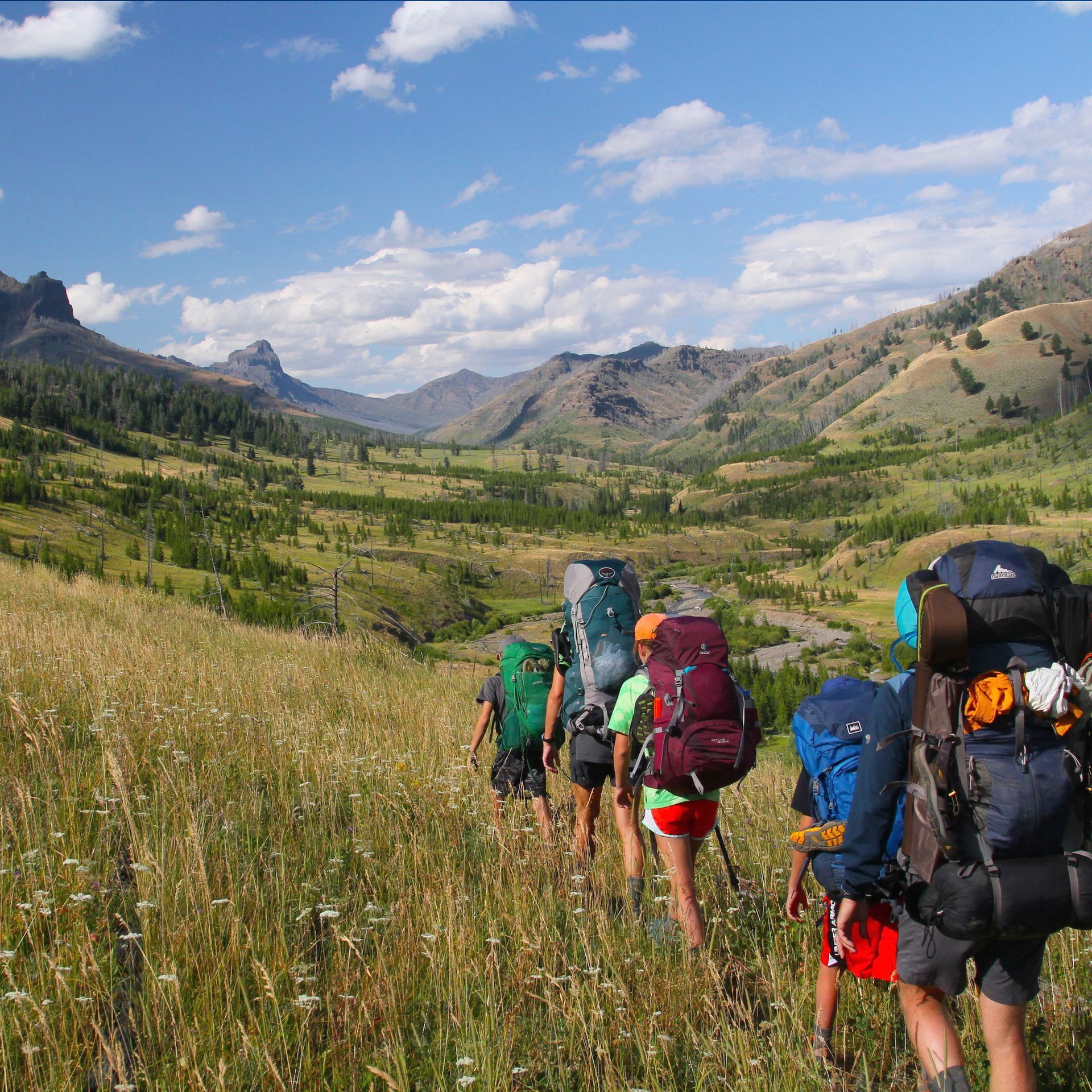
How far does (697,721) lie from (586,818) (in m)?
1.86

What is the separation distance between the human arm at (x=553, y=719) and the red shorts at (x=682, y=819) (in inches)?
58.0

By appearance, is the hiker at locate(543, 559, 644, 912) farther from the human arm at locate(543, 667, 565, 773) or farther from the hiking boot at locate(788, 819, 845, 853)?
the hiking boot at locate(788, 819, 845, 853)

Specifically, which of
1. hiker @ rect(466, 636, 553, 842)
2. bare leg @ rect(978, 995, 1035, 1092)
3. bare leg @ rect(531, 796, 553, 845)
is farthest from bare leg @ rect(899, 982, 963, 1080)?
hiker @ rect(466, 636, 553, 842)

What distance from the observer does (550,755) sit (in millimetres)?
6109

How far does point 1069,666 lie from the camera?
2.95m

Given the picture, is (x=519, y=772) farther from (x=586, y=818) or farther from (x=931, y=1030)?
(x=931, y=1030)

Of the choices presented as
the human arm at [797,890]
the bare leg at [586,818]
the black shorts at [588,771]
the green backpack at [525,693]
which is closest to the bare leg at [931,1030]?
the human arm at [797,890]

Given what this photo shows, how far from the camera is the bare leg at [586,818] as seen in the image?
5.62 metres

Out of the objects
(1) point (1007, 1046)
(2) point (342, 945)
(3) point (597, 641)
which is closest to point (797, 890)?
(1) point (1007, 1046)

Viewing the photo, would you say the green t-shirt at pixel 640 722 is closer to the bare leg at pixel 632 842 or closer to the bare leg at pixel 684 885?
the bare leg at pixel 684 885

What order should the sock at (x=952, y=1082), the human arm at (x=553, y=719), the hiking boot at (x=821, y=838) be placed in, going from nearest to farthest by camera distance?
the sock at (x=952, y=1082)
the hiking boot at (x=821, y=838)
the human arm at (x=553, y=719)

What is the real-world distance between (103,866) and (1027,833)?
4.23m

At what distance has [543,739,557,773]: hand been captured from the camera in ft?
20.0

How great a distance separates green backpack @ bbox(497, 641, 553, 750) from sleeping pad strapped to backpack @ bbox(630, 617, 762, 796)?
2.12 meters
